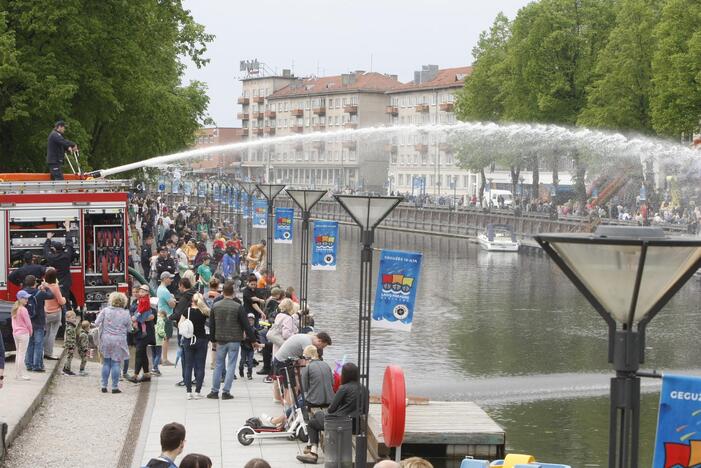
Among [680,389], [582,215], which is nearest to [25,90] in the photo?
[680,389]

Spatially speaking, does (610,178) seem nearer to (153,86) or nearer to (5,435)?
(153,86)

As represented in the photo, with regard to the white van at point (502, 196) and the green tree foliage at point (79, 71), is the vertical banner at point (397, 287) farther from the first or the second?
the white van at point (502, 196)

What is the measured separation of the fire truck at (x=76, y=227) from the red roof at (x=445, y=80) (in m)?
119

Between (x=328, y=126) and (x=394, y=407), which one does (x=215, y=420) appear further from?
(x=328, y=126)

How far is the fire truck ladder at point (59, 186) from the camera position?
26.2 metres

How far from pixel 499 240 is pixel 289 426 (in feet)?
195

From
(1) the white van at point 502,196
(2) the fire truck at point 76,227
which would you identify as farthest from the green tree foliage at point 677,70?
(1) the white van at point 502,196

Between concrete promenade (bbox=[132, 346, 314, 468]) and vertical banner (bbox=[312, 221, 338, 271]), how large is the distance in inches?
370

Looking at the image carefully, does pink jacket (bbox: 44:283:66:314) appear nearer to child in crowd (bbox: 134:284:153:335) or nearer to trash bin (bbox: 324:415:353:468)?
child in crowd (bbox: 134:284:153:335)

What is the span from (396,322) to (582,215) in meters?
58.9

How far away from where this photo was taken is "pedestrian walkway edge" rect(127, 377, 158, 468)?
14.9 metres

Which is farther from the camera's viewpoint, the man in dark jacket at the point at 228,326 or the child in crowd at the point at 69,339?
the child in crowd at the point at 69,339

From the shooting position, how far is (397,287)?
53.4ft

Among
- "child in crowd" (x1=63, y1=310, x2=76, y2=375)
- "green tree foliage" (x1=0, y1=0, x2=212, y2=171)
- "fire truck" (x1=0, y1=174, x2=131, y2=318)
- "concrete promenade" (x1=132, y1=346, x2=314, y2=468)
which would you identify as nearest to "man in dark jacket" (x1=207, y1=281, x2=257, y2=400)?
"concrete promenade" (x1=132, y1=346, x2=314, y2=468)
